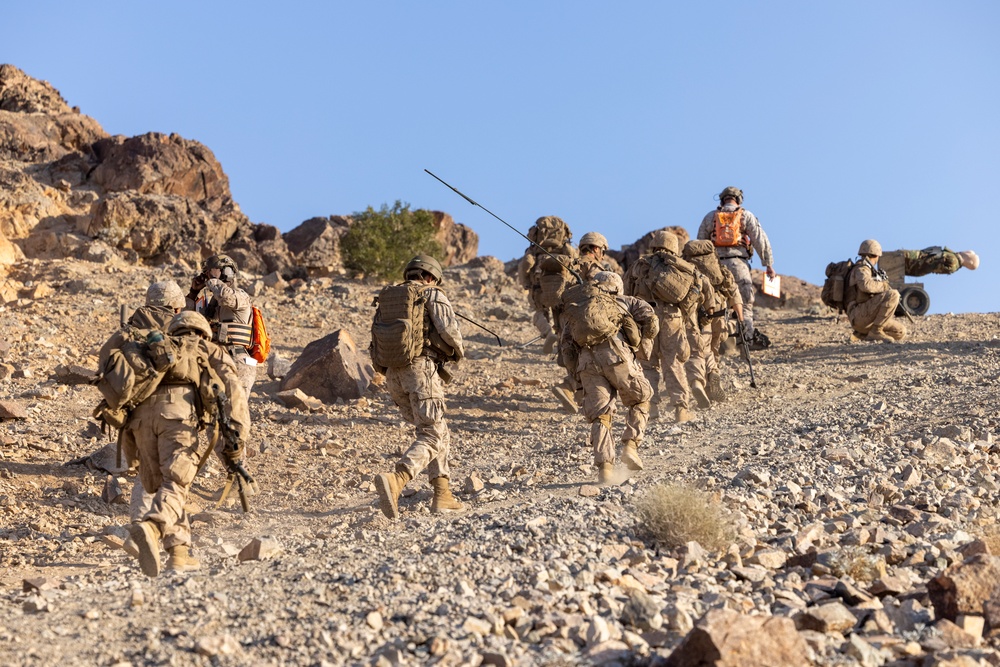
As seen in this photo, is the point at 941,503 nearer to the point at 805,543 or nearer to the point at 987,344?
the point at 805,543

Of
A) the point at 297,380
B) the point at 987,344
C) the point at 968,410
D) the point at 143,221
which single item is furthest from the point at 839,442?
the point at 143,221

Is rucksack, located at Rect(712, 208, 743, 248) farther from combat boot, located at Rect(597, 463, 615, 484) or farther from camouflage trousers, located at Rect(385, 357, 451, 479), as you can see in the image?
camouflage trousers, located at Rect(385, 357, 451, 479)

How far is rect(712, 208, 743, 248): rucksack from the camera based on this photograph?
14766mm

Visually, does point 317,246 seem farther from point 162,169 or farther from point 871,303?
point 871,303

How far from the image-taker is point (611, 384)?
9.45 meters

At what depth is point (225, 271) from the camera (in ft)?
34.3

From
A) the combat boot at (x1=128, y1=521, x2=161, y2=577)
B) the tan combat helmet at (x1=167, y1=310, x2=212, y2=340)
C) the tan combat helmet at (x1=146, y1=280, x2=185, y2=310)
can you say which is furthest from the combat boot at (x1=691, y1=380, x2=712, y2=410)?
the combat boot at (x1=128, y1=521, x2=161, y2=577)

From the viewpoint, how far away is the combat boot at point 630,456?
365 inches

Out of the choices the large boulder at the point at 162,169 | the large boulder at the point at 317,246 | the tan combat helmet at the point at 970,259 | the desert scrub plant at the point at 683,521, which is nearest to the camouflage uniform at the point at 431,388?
the desert scrub plant at the point at 683,521

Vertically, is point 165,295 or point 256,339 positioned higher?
point 165,295

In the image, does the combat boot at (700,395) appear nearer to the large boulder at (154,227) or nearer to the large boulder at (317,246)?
the large boulder at (154,227)

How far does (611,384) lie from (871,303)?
8115mm

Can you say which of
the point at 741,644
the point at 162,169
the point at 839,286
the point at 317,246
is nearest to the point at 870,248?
the point at 839,286

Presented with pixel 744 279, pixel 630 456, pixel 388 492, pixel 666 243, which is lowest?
pixel 388 492
